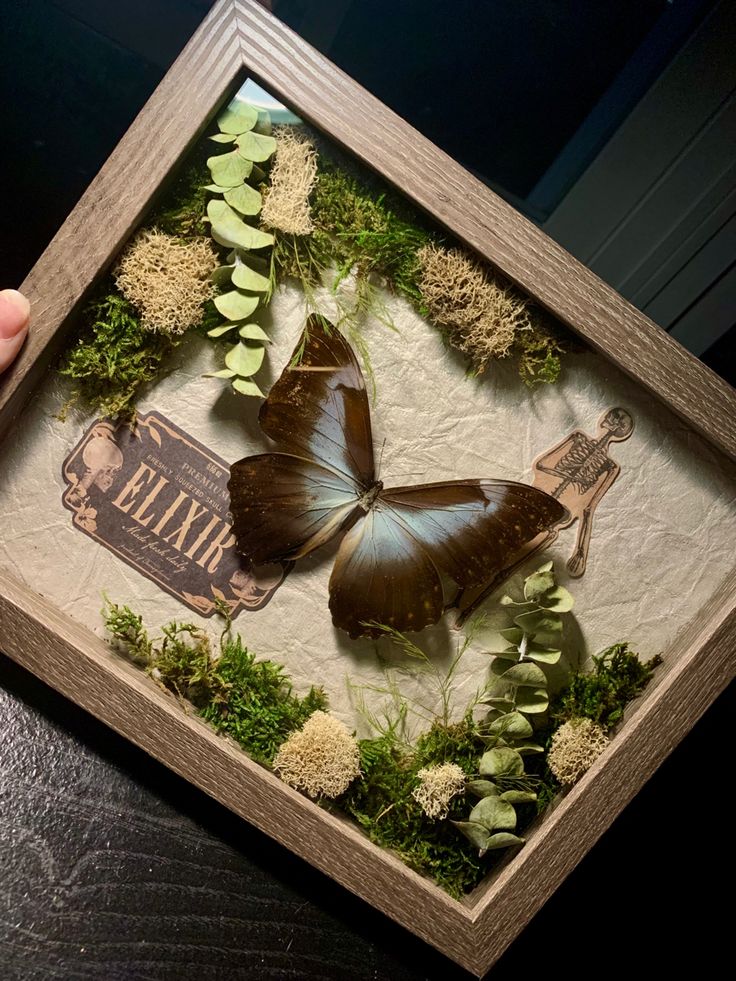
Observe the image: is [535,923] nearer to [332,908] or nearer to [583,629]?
[332,908]

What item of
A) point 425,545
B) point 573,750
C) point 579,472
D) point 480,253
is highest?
point 480,253

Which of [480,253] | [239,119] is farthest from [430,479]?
[239,119]

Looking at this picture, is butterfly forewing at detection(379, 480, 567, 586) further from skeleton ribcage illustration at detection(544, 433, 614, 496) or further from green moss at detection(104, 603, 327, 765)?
green moss at detection(104, 603, 327, 765)

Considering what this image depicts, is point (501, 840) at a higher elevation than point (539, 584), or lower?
lower

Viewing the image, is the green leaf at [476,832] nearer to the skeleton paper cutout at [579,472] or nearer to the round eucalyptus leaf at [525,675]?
the round eucalyptus leaf at [525,675]

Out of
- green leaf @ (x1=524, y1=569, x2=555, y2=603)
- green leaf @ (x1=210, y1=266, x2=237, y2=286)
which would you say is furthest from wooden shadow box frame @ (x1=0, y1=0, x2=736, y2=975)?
green leaf @ (x1=524, y1=569, x2=555, y2=603)

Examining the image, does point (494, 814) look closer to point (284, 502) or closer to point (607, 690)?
point (607, 690)

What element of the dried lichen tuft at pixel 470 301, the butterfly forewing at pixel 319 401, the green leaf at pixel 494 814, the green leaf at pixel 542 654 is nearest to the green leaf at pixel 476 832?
the green leaf at pixel 494 814
